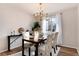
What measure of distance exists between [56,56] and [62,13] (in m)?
0.62

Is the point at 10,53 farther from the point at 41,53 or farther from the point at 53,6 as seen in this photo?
the point at 53,6

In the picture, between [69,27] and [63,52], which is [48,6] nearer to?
[69,27]

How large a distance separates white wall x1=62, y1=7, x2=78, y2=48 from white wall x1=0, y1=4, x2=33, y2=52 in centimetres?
49

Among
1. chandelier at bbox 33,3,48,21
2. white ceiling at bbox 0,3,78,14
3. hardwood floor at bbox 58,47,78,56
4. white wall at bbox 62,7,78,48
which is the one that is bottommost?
hardwood floor at bbox 58,47,78,56

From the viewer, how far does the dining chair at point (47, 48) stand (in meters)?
1.48

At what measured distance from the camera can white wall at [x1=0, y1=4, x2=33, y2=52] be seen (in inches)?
55.7

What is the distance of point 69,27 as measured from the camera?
1482 mm

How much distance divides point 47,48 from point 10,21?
0.64 m

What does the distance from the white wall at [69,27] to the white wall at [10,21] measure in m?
0.49

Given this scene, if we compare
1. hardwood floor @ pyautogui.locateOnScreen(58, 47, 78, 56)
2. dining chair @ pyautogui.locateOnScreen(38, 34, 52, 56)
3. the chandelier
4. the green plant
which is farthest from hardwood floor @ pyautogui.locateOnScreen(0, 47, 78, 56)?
the chandelier

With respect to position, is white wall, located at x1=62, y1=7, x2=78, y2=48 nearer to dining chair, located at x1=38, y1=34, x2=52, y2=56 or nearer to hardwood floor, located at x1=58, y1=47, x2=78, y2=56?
hardwood floor, located at x1=58, y1=47, x2=78, y2=56

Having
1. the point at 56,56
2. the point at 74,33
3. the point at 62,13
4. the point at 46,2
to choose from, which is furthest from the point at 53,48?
the point at 46,2

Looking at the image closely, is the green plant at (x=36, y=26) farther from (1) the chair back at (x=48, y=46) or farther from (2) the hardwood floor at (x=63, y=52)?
(2) the hardwood floor at (x=63, y=52)

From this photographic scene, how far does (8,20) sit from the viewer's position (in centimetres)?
143
